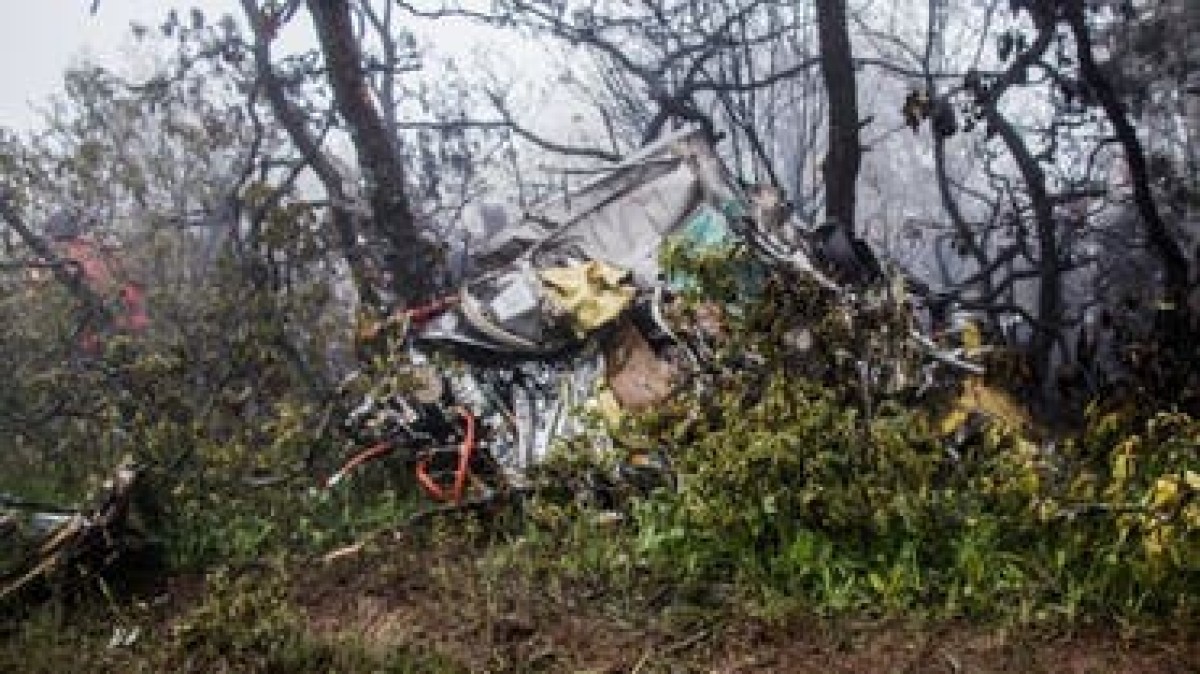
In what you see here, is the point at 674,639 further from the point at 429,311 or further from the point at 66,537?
the point at 429,311

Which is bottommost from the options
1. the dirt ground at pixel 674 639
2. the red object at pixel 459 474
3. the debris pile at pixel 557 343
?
A: the dirt ground at pixel 674 639

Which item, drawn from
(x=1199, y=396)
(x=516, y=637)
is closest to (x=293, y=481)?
(x=516, y=637)

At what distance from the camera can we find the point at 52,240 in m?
9.66

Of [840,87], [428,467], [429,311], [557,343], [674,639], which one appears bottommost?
[674,639]

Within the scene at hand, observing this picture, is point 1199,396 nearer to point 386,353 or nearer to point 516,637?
point 516,637

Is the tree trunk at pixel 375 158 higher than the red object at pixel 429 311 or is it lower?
higher

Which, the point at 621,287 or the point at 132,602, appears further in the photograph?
Result: the point at 621,287

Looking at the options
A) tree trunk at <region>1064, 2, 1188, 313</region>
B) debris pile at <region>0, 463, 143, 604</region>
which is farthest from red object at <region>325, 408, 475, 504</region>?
tree trunk at <region>1064, 2, 1188, 313</region>

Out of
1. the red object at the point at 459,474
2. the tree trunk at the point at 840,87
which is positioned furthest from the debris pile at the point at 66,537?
the tree trunk at the point at 840,87

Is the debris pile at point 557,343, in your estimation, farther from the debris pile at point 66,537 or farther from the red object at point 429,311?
the debris pile at point 66,537

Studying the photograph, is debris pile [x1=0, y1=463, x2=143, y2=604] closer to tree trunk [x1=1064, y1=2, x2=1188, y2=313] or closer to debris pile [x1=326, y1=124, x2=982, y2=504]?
debris pile [x1=326, y1=124, x2=982, y2=504]

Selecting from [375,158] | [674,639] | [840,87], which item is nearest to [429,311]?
[375,158]

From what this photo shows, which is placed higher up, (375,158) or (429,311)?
(375,158)

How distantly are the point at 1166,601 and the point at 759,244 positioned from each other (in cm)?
210
